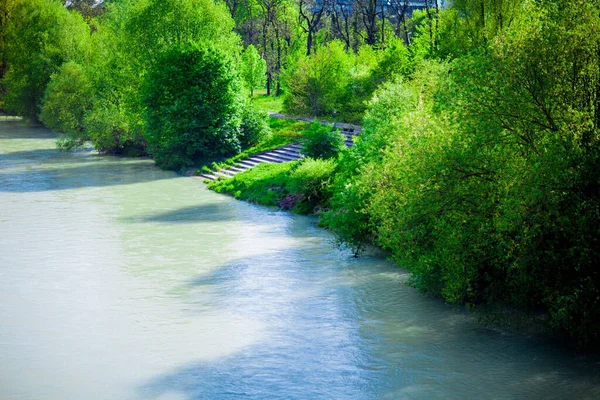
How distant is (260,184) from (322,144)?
17.5 feet

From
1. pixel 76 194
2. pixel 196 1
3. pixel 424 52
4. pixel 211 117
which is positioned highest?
pixel 196 1

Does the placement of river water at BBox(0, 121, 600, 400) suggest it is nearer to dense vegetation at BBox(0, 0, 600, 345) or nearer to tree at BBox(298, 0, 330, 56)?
dense vegetation at BBox(0, 0, 600, 345)

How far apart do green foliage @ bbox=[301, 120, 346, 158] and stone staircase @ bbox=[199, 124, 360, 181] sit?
23.2 feet

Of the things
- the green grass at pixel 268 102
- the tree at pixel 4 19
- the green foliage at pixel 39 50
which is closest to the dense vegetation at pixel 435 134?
the green grass at pixel 268 102

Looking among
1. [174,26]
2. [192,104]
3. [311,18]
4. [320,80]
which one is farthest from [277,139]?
[311,18]

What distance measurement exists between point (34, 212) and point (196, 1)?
23.9 meters

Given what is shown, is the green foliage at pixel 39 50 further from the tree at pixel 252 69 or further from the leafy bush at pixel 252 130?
the leafy bush at pixel 252 130

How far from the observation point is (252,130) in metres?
52.6

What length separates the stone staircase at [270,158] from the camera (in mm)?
48031

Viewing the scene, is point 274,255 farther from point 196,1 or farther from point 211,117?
point 196,1

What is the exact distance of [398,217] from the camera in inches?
844

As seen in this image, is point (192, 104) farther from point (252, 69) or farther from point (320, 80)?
point (252, 69)

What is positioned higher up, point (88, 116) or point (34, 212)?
point (88, 116)

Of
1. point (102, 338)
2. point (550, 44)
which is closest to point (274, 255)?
point (102, 338)
